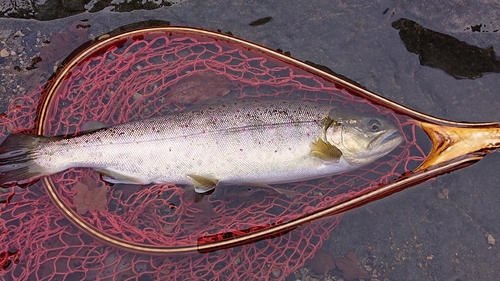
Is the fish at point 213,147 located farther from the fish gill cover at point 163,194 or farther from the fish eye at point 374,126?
the fish gill cover at point 163,194

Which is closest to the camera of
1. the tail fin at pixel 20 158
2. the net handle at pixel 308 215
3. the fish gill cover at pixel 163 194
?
the net handle at pixel 308 215

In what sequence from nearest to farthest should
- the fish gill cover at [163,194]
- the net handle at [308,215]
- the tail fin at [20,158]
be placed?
the net handle at [308,215], the tail fin at [20,158], the fish gill cover at [163,194]

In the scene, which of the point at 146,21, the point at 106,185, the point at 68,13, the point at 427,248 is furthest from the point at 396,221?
the point at 68,13

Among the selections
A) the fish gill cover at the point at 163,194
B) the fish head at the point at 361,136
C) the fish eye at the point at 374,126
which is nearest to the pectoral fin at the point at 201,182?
the fish gill cover at the point at 163,194

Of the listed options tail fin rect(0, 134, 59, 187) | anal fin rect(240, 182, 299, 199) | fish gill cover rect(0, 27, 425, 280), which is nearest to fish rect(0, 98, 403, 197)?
tail fin rect(0, 134, 59, 187)

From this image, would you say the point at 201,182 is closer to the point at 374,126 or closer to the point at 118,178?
the point at 118,178

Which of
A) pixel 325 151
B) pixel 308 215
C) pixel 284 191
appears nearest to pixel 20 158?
pixel 284 191

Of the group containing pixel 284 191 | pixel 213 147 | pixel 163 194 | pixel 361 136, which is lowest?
pixel 163 194

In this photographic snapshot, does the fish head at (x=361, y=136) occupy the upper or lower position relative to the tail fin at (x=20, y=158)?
upper
